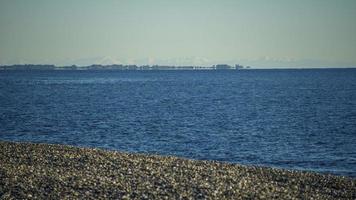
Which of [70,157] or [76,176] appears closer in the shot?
[76,176]

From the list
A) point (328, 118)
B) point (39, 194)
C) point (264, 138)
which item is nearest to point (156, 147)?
point (264, 138)

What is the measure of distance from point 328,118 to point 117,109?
113 feet

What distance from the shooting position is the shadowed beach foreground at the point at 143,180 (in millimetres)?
19125

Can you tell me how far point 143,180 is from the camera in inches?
840

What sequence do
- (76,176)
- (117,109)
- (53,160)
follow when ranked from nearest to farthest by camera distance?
(76,176) < (53,160) < (117,109)

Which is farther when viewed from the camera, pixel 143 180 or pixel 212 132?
pixel 212 132

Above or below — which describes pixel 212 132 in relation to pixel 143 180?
below

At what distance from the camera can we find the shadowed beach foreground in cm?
1912

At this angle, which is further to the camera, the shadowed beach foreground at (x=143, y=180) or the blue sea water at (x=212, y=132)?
the blue sea water at (x=212, y=132)

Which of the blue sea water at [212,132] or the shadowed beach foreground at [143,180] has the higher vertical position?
the shadowed beach foreground at [143,180]

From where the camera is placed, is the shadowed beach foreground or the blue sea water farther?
the blue sea water

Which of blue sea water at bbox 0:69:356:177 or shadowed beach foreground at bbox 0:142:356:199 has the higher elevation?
shadowed beach foreground at bbox 0:142:356:199

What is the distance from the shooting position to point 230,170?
24.9m

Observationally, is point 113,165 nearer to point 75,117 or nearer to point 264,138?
point 264,138
